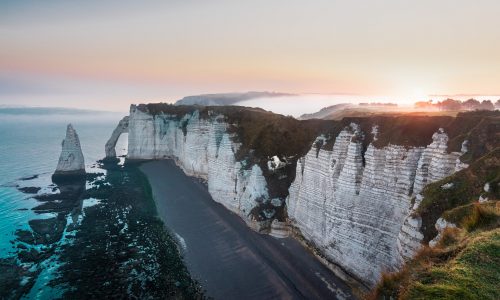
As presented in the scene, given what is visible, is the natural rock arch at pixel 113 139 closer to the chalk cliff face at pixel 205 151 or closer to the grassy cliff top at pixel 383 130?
the chalk cliff face at pixel 205 151

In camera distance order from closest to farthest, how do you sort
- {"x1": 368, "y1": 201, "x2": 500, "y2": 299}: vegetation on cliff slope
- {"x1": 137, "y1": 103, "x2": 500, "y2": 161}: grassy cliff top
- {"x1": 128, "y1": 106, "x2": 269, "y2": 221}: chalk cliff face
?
1. {"x1": 368, "y1": 201, "x2": 500, "y2": 299}: vegetation on cliff slope
2. {"x1": 137, "y1": 103, "x2": 500, "y2": 161}: grassy cliff top
3. {"x1": 128, "y1": 106, "x2": 269, "y2": 221}: chalk cliff face

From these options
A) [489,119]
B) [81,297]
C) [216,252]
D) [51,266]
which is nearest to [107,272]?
[81,297]

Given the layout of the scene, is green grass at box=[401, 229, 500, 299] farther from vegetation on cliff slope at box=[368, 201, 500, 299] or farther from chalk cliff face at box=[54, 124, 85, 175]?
chalk cliff face at box=[54, 124, 85, 175]

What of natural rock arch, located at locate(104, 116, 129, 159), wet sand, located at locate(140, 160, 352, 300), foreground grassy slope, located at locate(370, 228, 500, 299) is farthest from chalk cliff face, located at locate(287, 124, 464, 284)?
natural rock arch, located at locate(104, 116, 129, 159)

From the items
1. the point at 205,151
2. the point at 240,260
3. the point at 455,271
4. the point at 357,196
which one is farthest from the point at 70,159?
the point at 455,271

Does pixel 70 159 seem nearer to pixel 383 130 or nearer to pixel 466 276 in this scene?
pixel 383 130

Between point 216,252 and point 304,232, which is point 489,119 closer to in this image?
point 304,232

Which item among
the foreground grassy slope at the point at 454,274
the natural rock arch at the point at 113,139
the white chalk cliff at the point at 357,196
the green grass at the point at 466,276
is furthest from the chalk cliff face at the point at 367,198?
the natural rock arch at the point at 113,139
